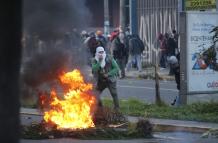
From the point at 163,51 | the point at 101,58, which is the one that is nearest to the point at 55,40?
the point at 101,58

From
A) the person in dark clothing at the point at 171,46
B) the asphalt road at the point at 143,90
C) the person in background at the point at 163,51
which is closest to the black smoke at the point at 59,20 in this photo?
the asphalt road at the point at 143,90

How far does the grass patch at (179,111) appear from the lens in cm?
1157

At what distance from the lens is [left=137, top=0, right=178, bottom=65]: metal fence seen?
92.4 ft

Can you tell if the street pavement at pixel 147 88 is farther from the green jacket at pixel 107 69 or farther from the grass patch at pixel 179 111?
the green jacket at pixel 107 69

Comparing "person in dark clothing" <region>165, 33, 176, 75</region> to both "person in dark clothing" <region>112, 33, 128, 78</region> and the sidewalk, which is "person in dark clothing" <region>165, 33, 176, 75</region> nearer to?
the sidewalk

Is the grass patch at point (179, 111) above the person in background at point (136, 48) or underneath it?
underneath

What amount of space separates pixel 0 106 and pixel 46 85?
663 centimetres

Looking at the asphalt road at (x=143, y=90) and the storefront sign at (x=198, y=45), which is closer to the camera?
the storefront sign at (x=198, y=45)

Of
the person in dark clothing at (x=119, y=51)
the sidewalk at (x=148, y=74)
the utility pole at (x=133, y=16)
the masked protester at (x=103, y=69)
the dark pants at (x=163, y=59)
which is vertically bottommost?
the sidewalk at (x=148, y=74)

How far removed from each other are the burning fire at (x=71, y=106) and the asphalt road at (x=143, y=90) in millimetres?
5672

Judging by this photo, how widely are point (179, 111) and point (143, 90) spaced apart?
6.44 m

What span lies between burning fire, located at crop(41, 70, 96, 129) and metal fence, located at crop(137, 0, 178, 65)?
1825 cm

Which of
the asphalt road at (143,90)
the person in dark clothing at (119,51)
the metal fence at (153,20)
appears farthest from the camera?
the metal fence at (153,20)

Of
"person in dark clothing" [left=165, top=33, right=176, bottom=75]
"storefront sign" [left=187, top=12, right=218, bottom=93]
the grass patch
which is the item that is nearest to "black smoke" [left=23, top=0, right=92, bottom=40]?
the grass patch
